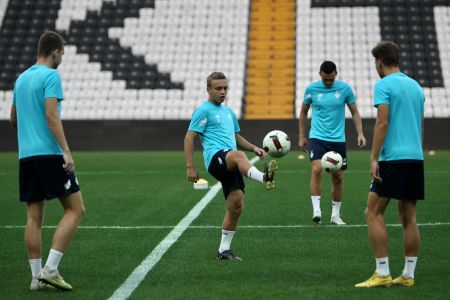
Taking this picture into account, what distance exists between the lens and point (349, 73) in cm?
3281

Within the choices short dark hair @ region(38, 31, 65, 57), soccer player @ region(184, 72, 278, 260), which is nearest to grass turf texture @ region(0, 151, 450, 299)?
soccer player @ region(184, 72, 278, 260)

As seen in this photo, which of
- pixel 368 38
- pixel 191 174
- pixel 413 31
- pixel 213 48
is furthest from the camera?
pixel 213 48

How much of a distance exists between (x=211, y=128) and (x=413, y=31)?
1042 inches

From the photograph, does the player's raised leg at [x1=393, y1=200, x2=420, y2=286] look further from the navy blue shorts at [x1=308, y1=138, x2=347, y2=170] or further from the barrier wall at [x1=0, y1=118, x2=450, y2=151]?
the barrier wall at [x1=0, y1=118, x2=450, y2=151]

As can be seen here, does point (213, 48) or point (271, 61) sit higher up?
point (213, 48)

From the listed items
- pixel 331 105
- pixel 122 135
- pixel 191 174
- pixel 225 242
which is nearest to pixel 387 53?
pixel 191 174

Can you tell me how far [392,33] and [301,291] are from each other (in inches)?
1106

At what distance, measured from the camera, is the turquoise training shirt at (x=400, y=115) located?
23.2ft

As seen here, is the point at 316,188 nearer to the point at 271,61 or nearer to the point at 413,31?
the point at 271,61

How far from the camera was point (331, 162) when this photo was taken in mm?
10891

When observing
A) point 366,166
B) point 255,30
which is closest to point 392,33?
point 255,30

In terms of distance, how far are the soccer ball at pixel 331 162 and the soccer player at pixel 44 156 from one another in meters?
4.31

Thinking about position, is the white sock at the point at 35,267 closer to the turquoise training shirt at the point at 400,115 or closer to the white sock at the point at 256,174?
the white sock at the point at 256,174

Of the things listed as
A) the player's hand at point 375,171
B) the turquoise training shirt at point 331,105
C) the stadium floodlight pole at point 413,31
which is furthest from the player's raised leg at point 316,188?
the stadium floodlight pole at point 413,31
